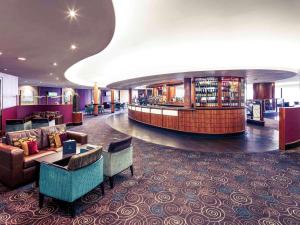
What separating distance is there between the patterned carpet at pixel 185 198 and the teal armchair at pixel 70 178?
0.25 metres

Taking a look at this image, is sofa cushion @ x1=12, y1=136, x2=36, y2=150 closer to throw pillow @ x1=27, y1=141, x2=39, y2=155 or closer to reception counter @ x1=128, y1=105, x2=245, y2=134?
throw pillow @ x1=27, y1=141, x2=39, y2=155

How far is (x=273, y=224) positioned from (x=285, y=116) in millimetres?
4323

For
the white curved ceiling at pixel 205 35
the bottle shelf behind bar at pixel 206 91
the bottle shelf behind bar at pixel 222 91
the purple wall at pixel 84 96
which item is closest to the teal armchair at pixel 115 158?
the white curved ceiling at pixel 205 35

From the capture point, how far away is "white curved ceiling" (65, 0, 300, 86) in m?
3.32

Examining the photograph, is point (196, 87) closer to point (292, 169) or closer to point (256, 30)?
point (256, 30)

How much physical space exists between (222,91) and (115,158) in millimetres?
6559

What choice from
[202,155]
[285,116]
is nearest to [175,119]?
[202,155]

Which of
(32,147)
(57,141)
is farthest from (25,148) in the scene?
(57,141)

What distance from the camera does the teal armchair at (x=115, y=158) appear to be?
10.4ft

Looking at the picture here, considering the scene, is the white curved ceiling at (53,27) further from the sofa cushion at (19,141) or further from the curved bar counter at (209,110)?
the curved bar counter at (209,110)

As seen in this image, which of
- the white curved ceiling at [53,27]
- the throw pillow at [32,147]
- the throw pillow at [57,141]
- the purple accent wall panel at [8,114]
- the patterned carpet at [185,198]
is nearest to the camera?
the patterned carpet at [185,198]

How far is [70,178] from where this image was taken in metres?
2.38

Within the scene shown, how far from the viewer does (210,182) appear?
10.9 ft

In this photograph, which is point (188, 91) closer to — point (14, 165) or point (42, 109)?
point (14, 165)
